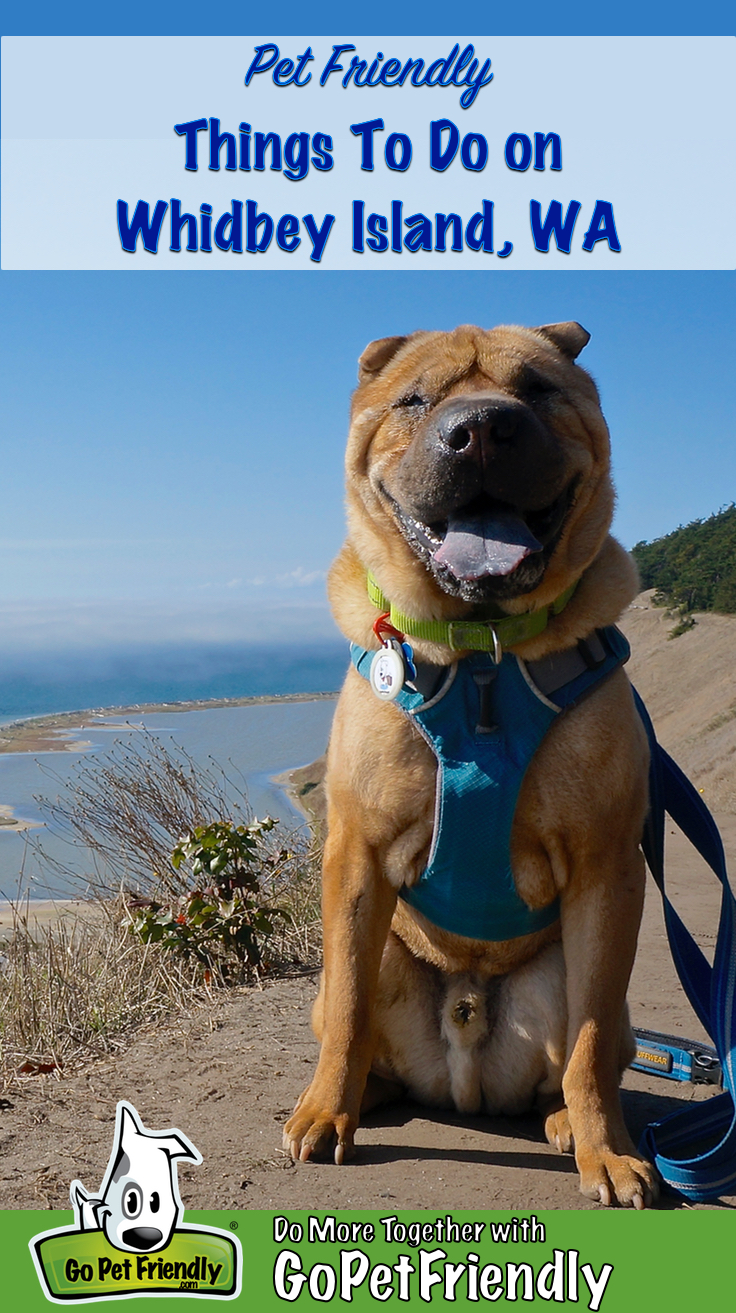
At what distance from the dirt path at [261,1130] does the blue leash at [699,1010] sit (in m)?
0.27

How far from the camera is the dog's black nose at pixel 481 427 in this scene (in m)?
2.84

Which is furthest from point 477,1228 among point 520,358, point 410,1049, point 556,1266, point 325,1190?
point 520,358

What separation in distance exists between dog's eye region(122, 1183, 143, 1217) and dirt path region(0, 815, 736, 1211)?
0.97 ft

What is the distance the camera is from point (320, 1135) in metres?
3.04

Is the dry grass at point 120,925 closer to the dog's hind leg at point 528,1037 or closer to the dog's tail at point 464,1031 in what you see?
the dog's tail at point 464,1031

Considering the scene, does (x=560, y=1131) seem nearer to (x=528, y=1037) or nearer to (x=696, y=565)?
(x=528, y=1037)

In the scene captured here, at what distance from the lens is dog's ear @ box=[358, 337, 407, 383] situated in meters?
3.34

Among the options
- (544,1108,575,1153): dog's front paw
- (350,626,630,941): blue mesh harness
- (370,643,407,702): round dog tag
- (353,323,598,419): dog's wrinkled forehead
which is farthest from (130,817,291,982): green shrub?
(353,323,598,419): dog's wrinkled forehead

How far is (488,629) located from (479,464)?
0.47 meters

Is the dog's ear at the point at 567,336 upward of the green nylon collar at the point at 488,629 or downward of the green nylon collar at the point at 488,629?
upward

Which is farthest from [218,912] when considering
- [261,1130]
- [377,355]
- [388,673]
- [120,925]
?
[377,355]

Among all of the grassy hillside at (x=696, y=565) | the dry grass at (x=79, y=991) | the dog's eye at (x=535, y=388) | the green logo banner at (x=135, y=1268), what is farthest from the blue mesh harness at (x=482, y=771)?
the grassy hillside at (x=696, y=565)

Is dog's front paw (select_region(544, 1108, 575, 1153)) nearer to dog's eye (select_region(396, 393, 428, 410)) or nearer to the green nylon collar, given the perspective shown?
the green nylon collar

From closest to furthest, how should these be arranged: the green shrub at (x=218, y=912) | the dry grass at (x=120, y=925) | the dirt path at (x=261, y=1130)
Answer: the dirt path at (x=261, y=1130), the dry grass at (x=120, y=925), the green shrub at (x=218, y=912)
